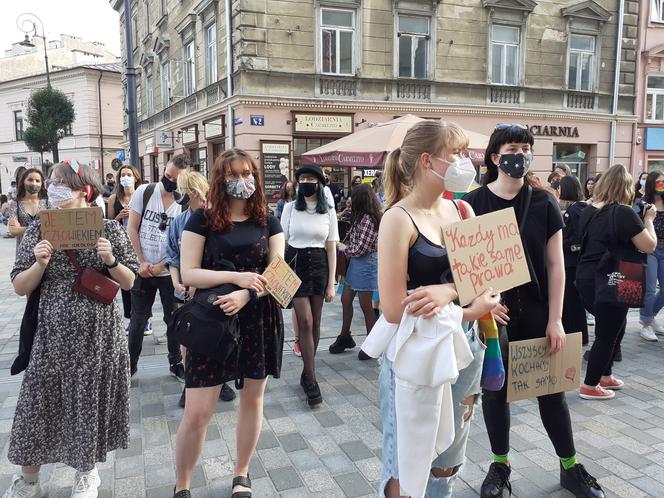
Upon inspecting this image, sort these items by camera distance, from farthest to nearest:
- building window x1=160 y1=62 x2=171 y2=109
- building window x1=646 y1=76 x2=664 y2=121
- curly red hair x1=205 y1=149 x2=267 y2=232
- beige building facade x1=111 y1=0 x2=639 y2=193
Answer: building window x1=160 y1=62 x2=171 y2=109 < building window x1=646 y1=76 x2=664 y2=121 < beige building facade x1=111 y1=0 x2=639 y2=193 < curly red hair x1=205 y1=149 x2=267 y2=232

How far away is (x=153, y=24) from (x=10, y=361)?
2172 centimetres

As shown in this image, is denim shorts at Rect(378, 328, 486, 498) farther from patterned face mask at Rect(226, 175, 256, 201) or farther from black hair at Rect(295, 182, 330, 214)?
black hair at Rect(295, 182, 330, 214)

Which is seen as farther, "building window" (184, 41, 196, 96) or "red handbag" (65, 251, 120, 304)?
"building window" (184, 41, 196, 96)

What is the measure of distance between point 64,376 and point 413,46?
15561 mm

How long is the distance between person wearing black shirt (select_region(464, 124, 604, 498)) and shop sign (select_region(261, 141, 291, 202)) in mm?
12662

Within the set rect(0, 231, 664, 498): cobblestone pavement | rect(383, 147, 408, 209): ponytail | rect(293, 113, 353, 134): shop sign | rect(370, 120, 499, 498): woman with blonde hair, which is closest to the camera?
rect(370, 120, 499, 498): woman with blonde hair

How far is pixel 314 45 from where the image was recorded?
50.2ft

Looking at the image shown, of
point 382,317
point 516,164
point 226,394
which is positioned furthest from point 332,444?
point 516,164

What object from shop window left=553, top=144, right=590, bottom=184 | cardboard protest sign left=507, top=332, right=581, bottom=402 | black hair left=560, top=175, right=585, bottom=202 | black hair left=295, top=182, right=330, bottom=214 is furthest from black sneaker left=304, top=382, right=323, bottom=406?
shop window left=553, top=144, right=590, bottom=184

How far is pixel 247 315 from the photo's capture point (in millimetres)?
2826

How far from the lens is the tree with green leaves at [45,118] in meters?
31.3

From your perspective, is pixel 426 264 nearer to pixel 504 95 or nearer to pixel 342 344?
pixel 342 344

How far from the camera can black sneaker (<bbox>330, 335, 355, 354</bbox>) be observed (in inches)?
219

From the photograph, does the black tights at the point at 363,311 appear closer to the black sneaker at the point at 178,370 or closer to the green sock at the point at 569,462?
the black sneaker at the point at 178,370
